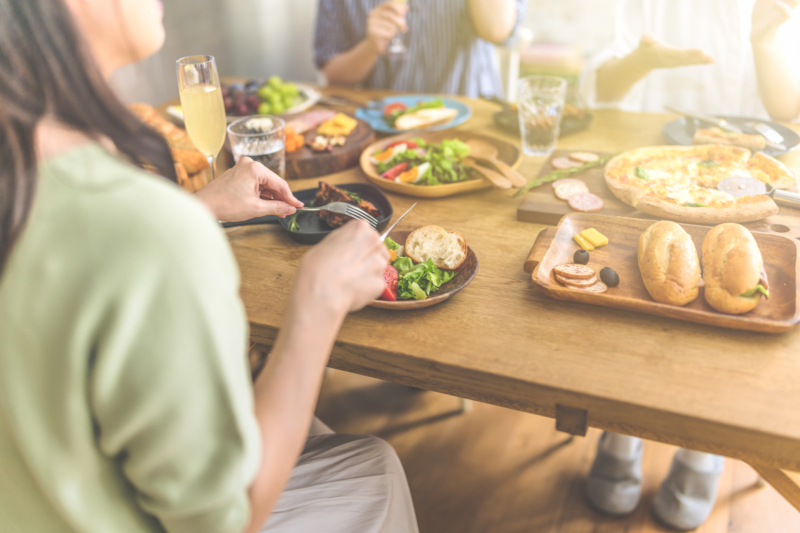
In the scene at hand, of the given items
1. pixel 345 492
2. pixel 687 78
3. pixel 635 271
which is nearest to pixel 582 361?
pixel 635 271

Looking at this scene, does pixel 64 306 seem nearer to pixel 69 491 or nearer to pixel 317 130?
pixel 69 491

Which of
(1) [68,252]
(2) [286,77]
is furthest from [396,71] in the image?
(1) [68,252]

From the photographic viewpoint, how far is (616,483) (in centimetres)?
160

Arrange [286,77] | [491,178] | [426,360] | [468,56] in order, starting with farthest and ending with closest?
[286,77], [468,56], [491,178], [426,360]

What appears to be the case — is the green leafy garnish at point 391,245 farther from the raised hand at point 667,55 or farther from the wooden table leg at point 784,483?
the raised hand at point 667,55

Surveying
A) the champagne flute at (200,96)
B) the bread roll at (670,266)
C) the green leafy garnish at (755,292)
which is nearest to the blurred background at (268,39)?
the champagne flute at (200,96)

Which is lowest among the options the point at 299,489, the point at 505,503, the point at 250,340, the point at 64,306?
the point at 505,503

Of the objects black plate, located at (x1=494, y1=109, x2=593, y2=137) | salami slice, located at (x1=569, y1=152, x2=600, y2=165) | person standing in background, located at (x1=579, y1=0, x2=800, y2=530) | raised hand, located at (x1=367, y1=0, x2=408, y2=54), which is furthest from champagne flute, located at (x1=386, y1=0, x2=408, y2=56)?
salami slice, located at (x1=569, y1=152, x2=600, y2=165)

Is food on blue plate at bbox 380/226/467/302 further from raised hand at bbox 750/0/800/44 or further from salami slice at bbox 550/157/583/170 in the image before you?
raised hand at bbox 750/0/800/44

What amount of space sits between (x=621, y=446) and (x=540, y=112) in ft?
3.32

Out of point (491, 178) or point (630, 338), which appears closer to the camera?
point (630, 338)

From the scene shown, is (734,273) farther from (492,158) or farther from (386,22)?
(386,22)

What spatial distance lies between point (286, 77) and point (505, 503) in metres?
3.67

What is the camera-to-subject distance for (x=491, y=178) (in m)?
1.42
